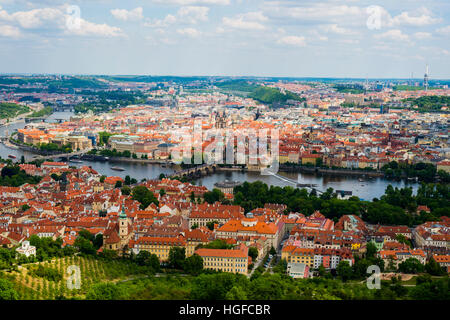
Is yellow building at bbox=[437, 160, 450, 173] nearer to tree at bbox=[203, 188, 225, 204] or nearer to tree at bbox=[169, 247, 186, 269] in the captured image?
tree at bbox=[203, 188, 225, 204]

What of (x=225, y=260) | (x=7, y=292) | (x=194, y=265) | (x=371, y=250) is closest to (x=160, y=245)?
(x=194, y=265)

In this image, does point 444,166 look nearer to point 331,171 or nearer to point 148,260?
point 331,171

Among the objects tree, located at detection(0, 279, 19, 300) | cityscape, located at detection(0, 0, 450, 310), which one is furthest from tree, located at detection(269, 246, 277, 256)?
tree, located at detection(0, 279, 19, 300)

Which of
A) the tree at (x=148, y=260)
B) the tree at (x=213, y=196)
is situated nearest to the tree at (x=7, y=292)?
the tree at (x=148, y=260)

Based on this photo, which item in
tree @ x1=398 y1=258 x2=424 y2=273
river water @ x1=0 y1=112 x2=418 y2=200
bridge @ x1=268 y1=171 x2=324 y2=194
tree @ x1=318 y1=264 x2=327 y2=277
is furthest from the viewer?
river water @ x1=0 y1=112 x2=418 y2=200

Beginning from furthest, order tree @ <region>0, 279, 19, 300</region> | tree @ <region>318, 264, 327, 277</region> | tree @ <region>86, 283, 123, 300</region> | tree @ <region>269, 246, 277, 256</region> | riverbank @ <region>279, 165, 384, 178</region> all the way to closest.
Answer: riverbank @ <region>279, 165, 384, 178</region> → tree @ <region>269, 246, 277, 256</region> → tree @ <region>318, 264, 327, 277</region> → tree @ <region>86, 283, 123, 300</region> → tree @ <region>0, 279, 19, 300</region>

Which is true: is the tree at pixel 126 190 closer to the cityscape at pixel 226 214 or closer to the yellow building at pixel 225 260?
the cityscape at pixel 226 214
